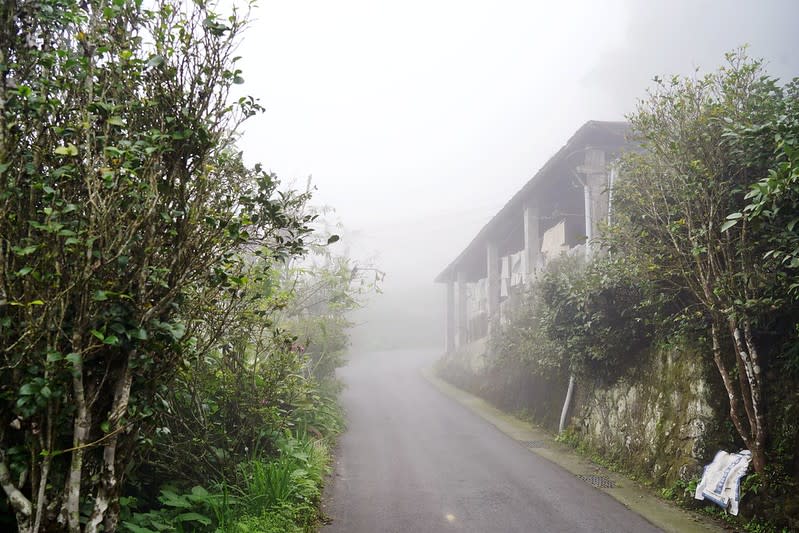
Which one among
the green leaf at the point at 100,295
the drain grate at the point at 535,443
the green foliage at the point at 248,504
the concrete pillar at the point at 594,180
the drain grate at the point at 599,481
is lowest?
the drain grate at the point at 535,443

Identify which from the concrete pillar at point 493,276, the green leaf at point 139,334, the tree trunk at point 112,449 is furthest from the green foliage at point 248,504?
the concrete pillar at point 493,276

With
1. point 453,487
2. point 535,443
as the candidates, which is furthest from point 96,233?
point 535,443

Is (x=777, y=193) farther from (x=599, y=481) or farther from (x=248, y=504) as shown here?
(x=248, y=504)

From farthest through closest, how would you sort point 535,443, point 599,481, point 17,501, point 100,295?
1. point 535,443
2. point 599,481
3. point 17,501
4. point 100,295

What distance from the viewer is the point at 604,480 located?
8594 mm

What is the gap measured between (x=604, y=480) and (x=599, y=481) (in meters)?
0.11

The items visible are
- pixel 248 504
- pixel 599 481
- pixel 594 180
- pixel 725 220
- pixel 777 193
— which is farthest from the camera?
pixel 594 180

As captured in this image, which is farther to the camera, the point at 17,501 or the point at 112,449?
the point at 112,449

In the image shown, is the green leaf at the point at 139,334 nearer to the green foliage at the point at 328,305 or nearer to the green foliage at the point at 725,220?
the green foliage at the point at 725,220

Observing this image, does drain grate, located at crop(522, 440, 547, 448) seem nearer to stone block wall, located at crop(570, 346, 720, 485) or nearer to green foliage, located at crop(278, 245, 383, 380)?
stone block wall, located at crop(570, 346, 720, 485)

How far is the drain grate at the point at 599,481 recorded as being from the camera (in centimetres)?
825

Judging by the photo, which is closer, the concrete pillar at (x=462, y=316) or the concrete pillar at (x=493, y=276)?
the concrete pillar at (x=493, y=276)

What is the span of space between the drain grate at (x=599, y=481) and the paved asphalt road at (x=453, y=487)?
182 mm

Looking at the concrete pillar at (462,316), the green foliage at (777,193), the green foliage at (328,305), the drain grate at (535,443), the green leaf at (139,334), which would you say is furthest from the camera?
the concrete pillar at (462,316)
